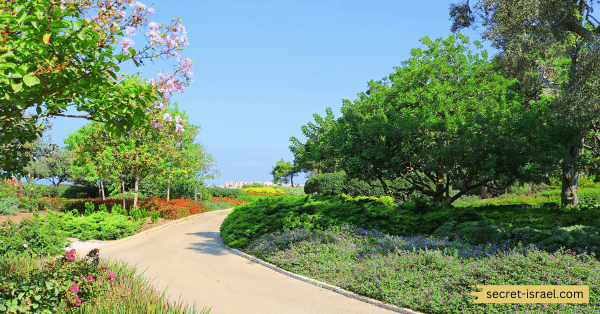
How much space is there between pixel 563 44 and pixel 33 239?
17.5m

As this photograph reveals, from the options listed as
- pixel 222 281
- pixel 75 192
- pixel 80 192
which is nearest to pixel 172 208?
pixel 222 281

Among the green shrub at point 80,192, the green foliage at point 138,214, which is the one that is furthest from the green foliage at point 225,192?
the green foliage at point 138,214

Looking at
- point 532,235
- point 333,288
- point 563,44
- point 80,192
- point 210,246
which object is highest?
point 563,44

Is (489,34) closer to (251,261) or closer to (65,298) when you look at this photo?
(251,261)

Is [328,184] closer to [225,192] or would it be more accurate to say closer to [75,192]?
[225,192]

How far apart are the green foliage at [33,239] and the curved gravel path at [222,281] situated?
4.50 ft

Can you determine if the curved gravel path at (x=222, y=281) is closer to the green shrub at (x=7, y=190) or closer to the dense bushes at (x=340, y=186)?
the green shrub at (x=7, y=190)

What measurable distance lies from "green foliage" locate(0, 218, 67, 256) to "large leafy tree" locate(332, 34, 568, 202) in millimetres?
9060

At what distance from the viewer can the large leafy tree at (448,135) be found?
35.6 ft

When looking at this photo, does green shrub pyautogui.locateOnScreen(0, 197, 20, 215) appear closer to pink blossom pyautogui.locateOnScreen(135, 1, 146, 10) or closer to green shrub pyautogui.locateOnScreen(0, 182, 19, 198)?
green shrub pyautogui.locateOnScreen(0, 182, 19, 198)

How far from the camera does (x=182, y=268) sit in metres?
8.82

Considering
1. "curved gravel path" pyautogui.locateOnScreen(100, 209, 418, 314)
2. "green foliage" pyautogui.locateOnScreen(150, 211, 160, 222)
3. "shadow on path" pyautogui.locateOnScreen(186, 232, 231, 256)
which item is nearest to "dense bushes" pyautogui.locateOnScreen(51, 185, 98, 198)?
"green foliage" pyautogui.locateOnScreen(150, 211, 160, 222)

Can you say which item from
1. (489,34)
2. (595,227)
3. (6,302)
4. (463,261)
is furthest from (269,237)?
(489,34)

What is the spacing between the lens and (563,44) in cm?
1262
